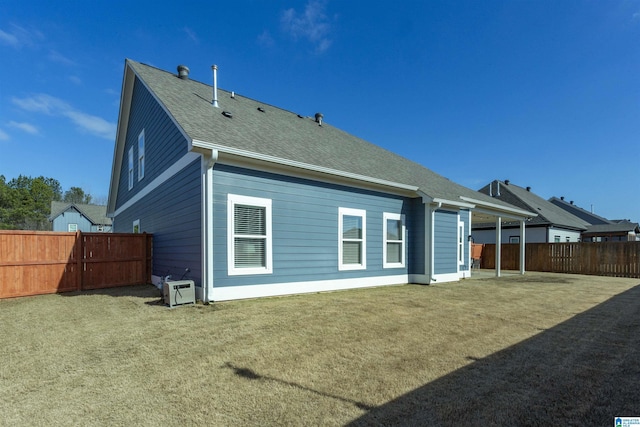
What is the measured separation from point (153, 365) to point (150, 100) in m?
9.19

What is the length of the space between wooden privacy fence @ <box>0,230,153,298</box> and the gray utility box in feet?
13.2

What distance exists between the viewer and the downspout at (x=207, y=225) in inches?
252

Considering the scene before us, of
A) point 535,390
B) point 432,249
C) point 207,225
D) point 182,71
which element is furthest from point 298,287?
point 182,71

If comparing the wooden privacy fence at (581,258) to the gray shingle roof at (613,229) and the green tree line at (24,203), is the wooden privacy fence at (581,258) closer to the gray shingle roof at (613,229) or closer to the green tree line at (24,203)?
the gray shingle roof at (613,229)

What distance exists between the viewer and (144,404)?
8.50 ft

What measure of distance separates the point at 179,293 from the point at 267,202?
2634 mm

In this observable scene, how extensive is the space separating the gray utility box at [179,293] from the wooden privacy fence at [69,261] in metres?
4.02

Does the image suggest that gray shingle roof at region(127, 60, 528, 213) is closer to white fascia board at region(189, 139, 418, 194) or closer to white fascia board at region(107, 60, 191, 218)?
white fascia board at region(189, 139, 418, 194)

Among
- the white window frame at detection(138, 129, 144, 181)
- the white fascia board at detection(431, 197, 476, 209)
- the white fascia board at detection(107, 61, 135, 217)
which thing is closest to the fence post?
the white window frame at detection(138, 129, 144, 181)

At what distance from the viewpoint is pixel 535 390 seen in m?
2.86

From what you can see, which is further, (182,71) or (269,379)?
(182,71)

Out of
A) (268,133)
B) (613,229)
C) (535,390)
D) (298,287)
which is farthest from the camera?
(613,229)

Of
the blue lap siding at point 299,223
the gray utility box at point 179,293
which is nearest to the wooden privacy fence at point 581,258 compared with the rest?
the blue lap siding at point 299,223

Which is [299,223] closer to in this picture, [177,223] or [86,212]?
[177,223]
